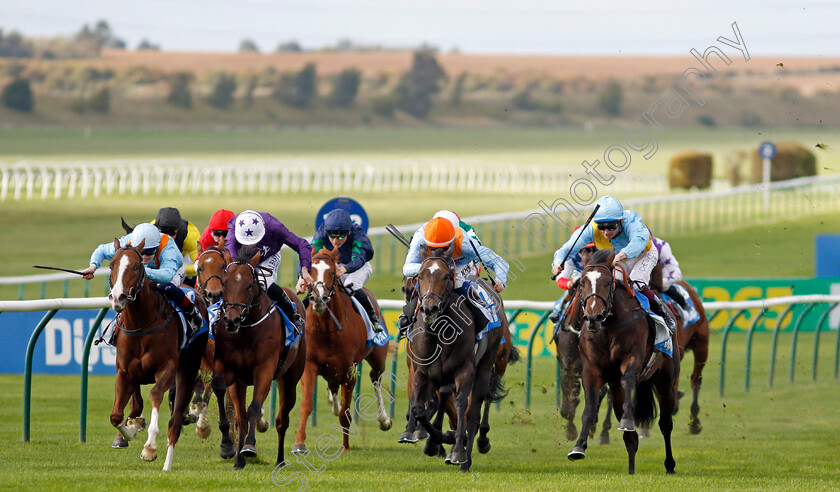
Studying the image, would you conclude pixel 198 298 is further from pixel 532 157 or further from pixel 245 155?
pixel 532 157

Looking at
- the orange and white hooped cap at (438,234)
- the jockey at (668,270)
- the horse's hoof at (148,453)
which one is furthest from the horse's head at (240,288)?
the jockey at (668,270)

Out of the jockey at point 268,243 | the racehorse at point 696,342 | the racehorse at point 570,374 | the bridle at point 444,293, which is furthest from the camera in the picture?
the racehorse at point 696,342

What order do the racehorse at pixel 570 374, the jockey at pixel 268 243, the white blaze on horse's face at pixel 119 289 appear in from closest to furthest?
the white blaze on horse's face at pixel 119 289 < the jockey at pixel 268 243 < the racehorse at pixel 570 374

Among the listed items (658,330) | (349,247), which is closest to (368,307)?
(349,247)

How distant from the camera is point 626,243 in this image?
25.1 feet

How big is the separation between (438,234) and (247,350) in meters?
1.30

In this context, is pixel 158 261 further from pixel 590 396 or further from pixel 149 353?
pixel 590 396

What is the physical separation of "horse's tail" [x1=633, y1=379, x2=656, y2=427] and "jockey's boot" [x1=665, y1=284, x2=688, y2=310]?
1.59 m

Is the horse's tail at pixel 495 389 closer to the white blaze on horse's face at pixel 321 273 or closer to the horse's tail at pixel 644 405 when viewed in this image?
the horse's tail at pixel 644 405

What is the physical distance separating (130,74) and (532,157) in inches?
965

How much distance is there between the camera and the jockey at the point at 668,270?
8.93 m

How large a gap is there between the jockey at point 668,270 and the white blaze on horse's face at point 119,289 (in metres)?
4.00

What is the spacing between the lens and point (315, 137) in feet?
191

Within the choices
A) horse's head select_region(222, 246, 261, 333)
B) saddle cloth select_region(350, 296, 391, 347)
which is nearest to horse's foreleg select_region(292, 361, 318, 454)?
saddle cloth select_region(350, 296, 391, 347)
